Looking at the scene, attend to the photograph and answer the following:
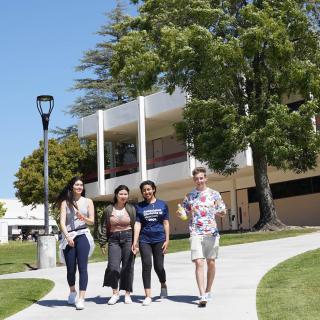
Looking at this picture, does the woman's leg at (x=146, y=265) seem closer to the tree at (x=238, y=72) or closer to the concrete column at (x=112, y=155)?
the tree at (x=238, y=72)

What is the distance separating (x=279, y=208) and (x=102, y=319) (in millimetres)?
28832

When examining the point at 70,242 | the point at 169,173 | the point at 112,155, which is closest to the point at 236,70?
the point at 169,173

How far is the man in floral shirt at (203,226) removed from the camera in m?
7.81

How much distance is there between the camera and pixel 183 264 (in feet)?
43.6

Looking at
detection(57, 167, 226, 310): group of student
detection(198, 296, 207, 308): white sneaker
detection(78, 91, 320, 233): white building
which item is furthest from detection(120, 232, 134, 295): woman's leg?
detection(78, 91, 320, 233): white building

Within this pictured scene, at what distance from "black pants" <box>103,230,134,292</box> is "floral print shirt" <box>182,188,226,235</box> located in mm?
1074

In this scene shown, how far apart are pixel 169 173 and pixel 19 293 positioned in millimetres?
26956

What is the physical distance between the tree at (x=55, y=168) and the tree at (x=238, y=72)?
18083mm

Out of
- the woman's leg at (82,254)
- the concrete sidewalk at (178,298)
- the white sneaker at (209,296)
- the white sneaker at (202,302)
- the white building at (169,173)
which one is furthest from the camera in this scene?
the white building at (169,173)

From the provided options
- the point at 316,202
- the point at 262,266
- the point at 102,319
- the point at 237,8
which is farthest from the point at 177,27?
the point at 102,319

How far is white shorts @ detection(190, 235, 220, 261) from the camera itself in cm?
783

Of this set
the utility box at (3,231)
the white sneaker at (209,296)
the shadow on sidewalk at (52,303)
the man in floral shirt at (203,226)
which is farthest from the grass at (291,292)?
the utility box at (3,231)

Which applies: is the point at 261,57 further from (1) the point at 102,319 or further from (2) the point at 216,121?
(1) the point at 102,319

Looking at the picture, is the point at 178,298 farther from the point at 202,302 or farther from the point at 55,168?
the point at 55,168
